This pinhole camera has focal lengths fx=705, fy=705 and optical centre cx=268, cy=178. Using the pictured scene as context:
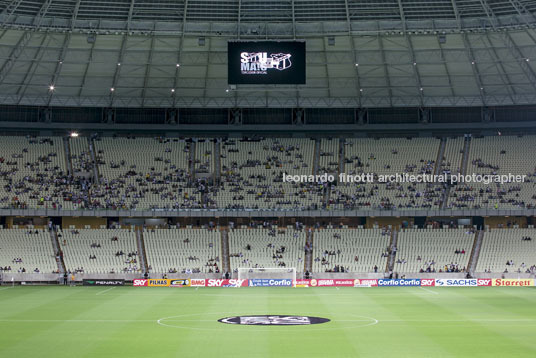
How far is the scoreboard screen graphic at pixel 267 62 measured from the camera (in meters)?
56.6

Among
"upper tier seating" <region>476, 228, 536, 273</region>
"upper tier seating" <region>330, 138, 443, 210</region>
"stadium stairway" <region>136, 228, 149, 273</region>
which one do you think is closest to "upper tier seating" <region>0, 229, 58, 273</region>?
"stadium stairway" <region>136, 228, 149, 273</region>

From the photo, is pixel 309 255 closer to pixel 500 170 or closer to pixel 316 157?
pixel 316 157

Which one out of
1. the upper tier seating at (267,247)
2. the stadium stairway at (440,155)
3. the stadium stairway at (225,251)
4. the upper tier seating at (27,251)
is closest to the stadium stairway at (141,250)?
the stadium stairway at (225,251)

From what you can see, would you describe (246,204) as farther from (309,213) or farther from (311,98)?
(311,98)

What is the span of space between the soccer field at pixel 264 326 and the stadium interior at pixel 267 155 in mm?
701

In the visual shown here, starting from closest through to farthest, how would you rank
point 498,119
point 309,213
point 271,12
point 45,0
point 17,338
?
point 17,338
point 45,0
point 271,12
point 309,213
point 498,119

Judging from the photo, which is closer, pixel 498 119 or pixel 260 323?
pixel 260 323

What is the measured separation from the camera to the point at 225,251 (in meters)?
72.2

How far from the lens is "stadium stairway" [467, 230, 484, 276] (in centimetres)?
6919

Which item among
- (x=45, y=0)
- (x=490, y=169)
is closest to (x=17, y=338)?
(x=45, y=0)

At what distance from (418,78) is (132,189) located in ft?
106

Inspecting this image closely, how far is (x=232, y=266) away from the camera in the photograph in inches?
2744

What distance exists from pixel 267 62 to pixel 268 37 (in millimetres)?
4575

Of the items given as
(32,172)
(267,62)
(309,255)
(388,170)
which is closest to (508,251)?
(388,170)
